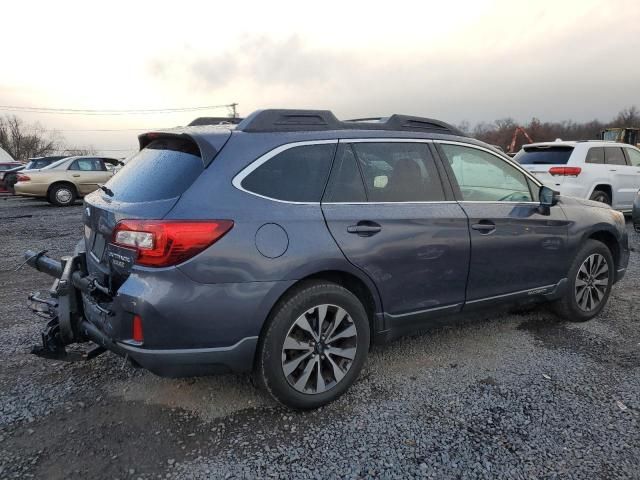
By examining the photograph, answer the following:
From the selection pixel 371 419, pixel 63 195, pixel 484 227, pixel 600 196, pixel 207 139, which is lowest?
pixel 371 419

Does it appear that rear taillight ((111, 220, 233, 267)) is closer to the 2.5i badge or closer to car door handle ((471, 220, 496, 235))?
the 2.5i badge

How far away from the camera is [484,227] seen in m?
3.59

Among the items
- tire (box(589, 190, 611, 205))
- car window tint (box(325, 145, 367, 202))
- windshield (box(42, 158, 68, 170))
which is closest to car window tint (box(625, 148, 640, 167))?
tire (box(589, 190, 611, 205))

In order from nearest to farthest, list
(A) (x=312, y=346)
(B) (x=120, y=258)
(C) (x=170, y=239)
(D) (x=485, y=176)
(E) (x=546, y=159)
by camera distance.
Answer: (C) (x=170, y=239) → (B) (x=120, y=258) → (A) (x=312, y=346) → (D) (x=485, y=176) → (E) (x=546, y=159)

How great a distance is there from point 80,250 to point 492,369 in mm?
3048

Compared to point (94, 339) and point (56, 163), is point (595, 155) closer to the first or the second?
point (94, 339)

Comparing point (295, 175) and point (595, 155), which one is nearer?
point (295, 175)

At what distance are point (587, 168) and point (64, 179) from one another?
47.0 feet

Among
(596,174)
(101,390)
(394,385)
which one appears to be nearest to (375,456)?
(394,385)

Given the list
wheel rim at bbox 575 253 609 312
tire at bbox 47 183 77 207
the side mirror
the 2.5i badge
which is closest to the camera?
the 2.5i badge

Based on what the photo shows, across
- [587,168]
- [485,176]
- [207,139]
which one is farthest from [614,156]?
[207,139]

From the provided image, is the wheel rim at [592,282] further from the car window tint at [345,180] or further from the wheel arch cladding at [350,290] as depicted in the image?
the car window tint at [345,180]

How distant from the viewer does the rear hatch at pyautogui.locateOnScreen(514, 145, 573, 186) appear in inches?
378

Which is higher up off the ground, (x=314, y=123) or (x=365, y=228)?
(x=314, y=123)
